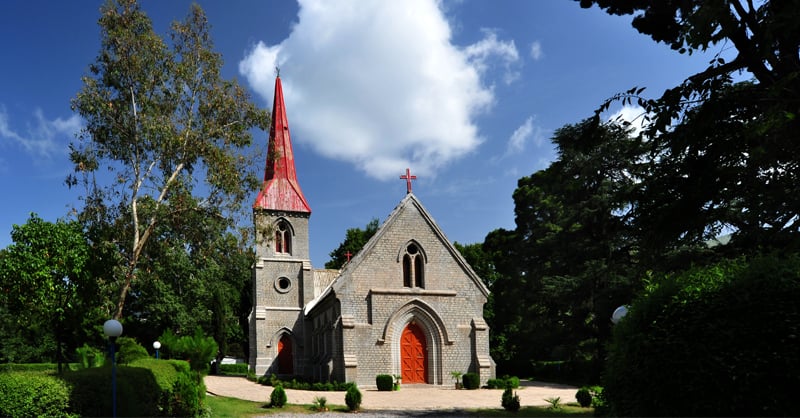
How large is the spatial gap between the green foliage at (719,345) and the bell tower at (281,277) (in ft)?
102

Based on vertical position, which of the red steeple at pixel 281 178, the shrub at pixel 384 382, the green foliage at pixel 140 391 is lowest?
the shrub at pixel 384 382

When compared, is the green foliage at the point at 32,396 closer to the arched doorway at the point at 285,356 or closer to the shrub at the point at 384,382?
the shrub at the point at 384,382

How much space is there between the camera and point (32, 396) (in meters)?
11.4

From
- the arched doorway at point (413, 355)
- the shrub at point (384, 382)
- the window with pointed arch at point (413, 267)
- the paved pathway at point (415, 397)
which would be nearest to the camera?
the paved pathway at point (415, 397)

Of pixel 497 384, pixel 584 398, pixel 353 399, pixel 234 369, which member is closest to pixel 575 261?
pixel 497 384

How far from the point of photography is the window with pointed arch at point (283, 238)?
1577 inches

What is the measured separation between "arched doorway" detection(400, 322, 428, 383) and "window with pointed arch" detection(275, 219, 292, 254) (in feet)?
43.3

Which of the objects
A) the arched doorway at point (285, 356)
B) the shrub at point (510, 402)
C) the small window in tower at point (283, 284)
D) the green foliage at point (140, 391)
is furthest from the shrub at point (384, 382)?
the small window in tower at point (283, 284)

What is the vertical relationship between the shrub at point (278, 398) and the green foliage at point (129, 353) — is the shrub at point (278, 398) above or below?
below

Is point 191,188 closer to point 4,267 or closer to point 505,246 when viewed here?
point 4,267

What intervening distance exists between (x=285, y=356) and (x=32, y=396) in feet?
92.0

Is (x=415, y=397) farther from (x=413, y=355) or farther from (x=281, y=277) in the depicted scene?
(x=281, y=277)

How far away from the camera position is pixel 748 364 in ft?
24.3

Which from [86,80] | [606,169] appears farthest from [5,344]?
[606,169]
